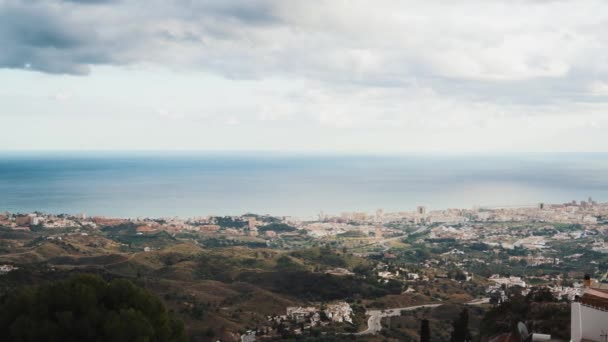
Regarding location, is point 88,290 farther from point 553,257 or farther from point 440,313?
A: point 553,257

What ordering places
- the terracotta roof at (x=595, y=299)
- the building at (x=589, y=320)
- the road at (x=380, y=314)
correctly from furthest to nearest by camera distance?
1. the road at (x=380, y=314)
2. the terracotta roof at (x=595, y=299)
3. the building at (x=589, y=320)

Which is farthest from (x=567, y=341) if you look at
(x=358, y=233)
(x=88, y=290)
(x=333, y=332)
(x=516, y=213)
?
(x=516, y=213)

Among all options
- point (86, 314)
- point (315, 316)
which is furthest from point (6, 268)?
point (86, 314)

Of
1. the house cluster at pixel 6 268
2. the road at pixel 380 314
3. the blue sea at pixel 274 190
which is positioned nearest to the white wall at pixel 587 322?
the road at pixel 380 314

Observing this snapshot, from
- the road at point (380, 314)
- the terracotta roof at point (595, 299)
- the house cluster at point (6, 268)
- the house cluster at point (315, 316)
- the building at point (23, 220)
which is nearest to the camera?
the terracotta roof at point (595, 299)

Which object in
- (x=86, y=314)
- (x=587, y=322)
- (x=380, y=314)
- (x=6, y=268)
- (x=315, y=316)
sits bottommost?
(x=380, y=314)

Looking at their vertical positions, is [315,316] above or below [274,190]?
below

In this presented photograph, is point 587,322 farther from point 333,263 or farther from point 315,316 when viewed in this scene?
point 333,263

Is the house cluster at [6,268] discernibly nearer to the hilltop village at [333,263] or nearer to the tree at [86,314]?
the hilltop village at [333,263]
